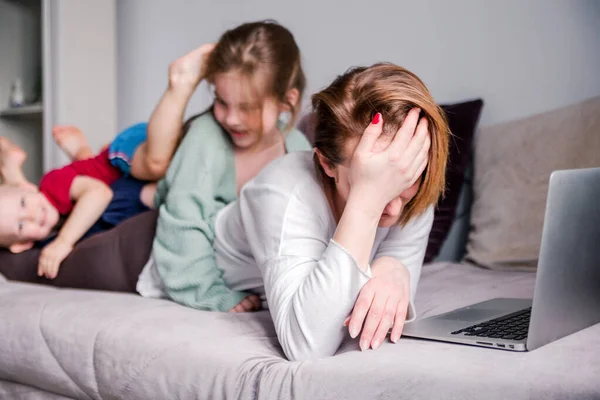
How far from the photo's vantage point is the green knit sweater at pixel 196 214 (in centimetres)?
121

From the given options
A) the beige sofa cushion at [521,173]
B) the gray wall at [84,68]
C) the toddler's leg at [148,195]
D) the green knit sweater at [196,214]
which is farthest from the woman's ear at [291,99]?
the gray wall at [84,68]

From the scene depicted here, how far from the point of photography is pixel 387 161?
0.82 m

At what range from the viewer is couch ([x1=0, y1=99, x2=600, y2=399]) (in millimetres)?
692

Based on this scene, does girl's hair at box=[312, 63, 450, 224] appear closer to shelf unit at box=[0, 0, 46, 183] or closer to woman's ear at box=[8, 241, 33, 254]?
woman's ear at box=[8, 241, 33, 254]

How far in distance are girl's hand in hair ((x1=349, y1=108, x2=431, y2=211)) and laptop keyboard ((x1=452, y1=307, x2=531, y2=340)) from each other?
0.20m

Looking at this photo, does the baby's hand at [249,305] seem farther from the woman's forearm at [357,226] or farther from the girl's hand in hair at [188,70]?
the girl's hand in hair at [188,70]

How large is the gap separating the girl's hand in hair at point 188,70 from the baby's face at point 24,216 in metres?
0.47

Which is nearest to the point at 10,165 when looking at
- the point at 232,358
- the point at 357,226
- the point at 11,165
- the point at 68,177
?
the point at 11,165

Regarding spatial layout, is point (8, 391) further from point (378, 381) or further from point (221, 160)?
point (378, 381)

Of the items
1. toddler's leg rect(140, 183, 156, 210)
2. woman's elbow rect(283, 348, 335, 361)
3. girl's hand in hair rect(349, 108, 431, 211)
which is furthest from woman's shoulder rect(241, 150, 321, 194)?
toddler's leg rect(140, 183, 156, 210)

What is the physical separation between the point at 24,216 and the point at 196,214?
511 mm

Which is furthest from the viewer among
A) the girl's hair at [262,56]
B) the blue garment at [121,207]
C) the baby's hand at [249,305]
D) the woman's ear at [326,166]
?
the blue garment at [121,207]

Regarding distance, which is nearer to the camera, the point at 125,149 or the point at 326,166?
the point at 326,166

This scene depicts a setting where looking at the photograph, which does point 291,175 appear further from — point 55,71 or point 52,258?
point 55,71
